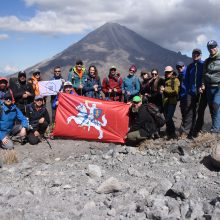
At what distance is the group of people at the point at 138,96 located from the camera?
1012 centimetres

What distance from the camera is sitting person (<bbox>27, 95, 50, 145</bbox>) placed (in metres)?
11.5

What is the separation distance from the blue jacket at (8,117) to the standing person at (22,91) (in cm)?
71

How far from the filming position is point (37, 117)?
11586 millimetres

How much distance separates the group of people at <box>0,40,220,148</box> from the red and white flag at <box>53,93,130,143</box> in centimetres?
31

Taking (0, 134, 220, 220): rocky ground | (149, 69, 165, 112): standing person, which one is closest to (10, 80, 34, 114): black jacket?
(0, 134, 220, 220): rocky ground

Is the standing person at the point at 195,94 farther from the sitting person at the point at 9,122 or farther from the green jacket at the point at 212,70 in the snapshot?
the sitting person at the point at 9,122

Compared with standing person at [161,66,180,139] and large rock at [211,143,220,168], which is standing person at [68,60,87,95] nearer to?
standing person at [161,66,180,139]

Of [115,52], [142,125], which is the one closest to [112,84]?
[142,125]

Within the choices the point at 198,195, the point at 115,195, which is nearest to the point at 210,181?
the point at 198,195

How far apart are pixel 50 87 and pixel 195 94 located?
186 inches

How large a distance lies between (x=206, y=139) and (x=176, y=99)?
1.76 m

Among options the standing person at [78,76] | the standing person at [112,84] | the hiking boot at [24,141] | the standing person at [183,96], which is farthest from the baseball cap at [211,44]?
the hiking boot at [24,141]

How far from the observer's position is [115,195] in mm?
7059

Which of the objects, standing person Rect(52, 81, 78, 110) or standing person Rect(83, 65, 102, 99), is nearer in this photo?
standing person Rect(52, 81, 78, 110)
